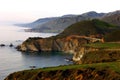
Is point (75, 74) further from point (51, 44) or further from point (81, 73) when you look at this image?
point (51, 44)

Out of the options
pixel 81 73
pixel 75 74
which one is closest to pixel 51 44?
pixel 75 74

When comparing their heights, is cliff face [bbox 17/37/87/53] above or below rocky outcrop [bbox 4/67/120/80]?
below

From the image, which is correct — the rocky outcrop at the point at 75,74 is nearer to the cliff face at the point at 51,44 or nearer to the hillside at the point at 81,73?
the hillside at the point at 81,73

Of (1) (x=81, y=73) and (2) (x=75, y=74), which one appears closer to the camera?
(1) (x=81, y=73)

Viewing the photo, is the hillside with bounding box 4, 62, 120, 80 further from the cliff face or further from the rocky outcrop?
the cliff face

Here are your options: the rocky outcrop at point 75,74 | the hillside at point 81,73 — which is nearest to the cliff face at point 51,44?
the rocky outcrop at point 75,74

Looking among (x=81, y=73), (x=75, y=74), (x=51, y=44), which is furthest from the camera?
(x=51, y=44)

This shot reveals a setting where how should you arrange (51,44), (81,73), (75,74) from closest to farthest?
(81,73) < (75,74) < (51,44)

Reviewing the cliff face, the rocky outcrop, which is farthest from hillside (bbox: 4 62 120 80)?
the cliff face

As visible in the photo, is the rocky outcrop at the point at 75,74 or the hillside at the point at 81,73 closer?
the rocky outcrop at the point at 75,74

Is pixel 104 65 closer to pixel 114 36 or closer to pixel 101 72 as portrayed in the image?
pixel 101 72

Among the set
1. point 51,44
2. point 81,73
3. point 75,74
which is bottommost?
point 51,44
